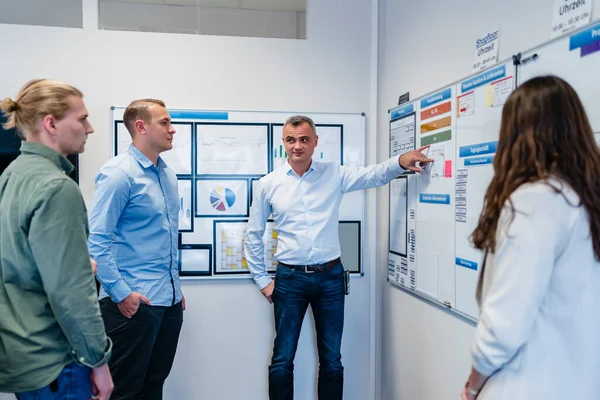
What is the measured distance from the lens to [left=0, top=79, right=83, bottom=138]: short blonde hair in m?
1.33

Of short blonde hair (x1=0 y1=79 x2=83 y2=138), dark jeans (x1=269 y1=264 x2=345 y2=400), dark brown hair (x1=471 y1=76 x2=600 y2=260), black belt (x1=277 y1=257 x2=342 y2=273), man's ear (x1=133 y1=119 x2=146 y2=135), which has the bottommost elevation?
dark jeans (x1=269 y1=264 x2=345 y2=400)

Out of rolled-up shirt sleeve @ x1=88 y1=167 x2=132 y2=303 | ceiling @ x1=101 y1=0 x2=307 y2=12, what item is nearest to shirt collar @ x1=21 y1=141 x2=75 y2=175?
rolled-up shirt sleeve @ x1=88 y1=167 x2=132 y2=303

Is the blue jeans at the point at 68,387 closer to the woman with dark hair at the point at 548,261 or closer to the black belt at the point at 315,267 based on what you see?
the woman with dark hair at the point at 548,261

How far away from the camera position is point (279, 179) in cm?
263

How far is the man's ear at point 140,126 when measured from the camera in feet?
7.22

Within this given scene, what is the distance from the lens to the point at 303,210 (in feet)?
8.37

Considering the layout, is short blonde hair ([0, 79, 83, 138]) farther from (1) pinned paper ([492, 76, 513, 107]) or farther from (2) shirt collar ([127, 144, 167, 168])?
(1) pinned paper ([492, 76, 513, 107])

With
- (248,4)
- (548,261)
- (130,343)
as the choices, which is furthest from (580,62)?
(248,4)

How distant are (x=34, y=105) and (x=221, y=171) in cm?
154

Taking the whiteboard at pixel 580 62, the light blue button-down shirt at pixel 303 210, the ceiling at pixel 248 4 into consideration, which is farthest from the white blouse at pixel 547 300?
the ceiling at pixel 248 4

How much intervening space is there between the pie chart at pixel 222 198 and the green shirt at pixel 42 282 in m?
1.56

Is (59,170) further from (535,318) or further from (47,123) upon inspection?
(535,318)

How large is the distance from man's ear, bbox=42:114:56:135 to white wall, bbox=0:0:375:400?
147 cm

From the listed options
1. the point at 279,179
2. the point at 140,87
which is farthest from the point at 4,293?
the point at 140,87
